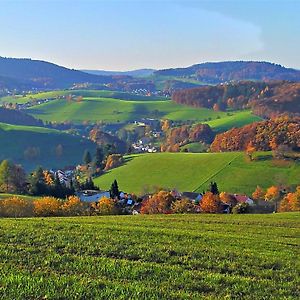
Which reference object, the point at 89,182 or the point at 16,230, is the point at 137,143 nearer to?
the point at 89,182

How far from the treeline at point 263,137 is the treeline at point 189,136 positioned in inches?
678

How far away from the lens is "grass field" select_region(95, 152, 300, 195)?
297 feet

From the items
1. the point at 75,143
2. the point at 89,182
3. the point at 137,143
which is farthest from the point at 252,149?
the point at 137,143

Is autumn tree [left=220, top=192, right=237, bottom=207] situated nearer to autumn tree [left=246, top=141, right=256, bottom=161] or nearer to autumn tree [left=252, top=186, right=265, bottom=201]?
autumn tree [left=252, top=186, right=265, bottom=201]

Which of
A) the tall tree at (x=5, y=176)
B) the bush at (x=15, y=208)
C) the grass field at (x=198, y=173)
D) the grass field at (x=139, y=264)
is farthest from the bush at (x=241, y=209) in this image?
the tall tree at (x=5, y=176)

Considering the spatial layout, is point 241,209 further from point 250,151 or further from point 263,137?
point 263,137

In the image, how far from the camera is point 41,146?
156000mm

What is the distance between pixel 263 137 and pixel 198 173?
25.4 meters

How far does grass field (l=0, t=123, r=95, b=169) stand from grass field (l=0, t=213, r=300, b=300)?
121937 millimetres

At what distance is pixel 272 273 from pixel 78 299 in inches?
273

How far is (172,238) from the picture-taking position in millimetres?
20812

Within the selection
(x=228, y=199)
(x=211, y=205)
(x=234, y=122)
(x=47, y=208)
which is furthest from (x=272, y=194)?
(x=234, y=122)

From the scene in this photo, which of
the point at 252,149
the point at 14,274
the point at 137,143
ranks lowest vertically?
the point at 137,143

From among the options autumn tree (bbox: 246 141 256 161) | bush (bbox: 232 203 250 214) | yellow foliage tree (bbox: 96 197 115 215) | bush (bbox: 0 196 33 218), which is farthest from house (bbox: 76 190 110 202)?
autumn tree (bbox: 246 141 256 161)
